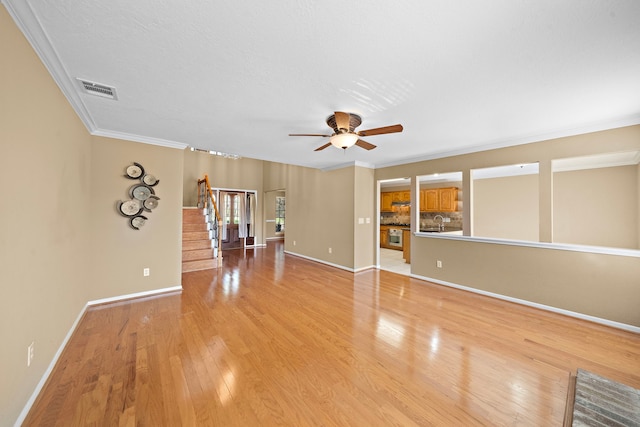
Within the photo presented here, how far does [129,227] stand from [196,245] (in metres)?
2.14

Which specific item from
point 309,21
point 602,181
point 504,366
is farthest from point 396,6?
point 602,181

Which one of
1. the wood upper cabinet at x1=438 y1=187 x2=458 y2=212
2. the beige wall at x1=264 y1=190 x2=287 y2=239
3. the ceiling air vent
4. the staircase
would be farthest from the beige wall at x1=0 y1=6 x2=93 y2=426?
the wood upper cabinet at x1=438 y1=187 x2=458 y2=212

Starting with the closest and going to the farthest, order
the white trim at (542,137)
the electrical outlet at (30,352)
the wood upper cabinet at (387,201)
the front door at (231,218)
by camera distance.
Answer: the electrical outlet at (30,352)
the white trim at (542,137)
the front door at (231,218)
the wood upper cabinet at (387,201)

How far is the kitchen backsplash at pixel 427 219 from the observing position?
770cm

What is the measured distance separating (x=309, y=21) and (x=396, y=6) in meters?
0.49

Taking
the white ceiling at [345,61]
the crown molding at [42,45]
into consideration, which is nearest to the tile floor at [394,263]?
the white ceiling at [345,61]

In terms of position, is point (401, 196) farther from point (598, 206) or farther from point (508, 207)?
point (598, 206)

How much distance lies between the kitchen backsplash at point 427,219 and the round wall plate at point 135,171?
7.66 metres

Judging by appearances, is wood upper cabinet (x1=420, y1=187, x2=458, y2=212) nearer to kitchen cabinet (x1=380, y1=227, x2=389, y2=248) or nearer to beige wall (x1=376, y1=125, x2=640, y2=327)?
kitchen cabinet (x1=380, y1=227, x2=389, y2=248)

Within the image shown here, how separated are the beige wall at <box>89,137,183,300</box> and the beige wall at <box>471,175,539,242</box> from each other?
6543 millimetres

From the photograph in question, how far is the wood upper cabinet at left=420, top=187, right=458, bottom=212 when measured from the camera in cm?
712

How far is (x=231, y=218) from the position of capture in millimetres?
8445

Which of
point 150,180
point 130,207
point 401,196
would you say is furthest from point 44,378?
point 401,196

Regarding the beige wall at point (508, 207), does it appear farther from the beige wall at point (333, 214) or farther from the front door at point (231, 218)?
the front door at point (231, 218)
